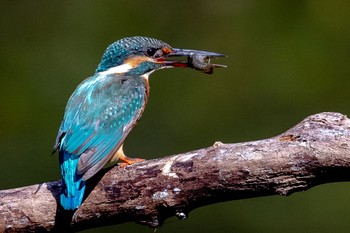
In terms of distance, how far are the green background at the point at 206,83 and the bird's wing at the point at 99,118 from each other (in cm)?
199

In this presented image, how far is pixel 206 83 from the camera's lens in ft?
26.3

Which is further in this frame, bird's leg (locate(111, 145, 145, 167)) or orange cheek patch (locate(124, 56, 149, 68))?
orange cheek patch (locate(124, 56, 149, 68))

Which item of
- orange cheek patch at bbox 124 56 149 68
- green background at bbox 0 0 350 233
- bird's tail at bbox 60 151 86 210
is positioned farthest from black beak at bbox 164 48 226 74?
green background at bbox 0 0 350 233

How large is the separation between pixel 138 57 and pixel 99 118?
0.56 m

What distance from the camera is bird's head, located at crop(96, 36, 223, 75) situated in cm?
558

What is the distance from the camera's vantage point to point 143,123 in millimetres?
7691

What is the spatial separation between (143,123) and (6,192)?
9.80 ft

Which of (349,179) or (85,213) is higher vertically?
(349,179)

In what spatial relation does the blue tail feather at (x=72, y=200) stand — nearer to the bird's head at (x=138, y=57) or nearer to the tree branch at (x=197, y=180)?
the tree branch at (x=197, y=180)

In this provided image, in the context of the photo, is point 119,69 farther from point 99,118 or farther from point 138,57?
point 99,118

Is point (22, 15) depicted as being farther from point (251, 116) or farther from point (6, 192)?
point (6, 192)

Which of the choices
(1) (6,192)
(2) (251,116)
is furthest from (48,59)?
(1) (6,192)

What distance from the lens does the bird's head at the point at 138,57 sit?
5582mm

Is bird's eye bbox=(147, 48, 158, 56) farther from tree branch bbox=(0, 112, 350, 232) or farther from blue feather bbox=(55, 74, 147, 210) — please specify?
tree branch bbox=(0, 112, 350, 232)
